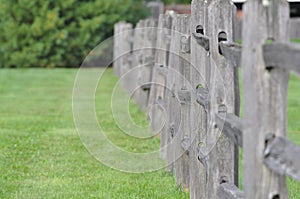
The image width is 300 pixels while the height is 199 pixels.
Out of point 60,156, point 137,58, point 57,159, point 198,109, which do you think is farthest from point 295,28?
point 198,109

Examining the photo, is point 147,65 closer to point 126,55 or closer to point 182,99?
point 182,99

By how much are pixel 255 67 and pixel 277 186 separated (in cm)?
59

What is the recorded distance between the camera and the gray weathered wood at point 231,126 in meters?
4.66

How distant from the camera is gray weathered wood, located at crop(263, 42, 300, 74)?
137 inches

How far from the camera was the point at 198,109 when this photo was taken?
642 cm

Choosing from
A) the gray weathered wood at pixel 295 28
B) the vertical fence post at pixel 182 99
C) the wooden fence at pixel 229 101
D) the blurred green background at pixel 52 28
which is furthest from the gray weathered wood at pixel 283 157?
the gray weathered wood at pixel 295 28

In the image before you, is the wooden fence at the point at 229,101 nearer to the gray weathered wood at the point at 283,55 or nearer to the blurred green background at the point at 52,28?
the gray weathered wood at the point at 283,55

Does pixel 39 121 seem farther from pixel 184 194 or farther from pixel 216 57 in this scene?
pixel 216 57

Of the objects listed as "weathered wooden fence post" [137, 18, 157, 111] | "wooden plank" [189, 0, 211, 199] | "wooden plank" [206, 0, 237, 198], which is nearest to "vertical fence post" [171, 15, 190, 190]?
"wooden plank" [189, 0, 211, 199]

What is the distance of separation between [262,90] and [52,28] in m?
25.2

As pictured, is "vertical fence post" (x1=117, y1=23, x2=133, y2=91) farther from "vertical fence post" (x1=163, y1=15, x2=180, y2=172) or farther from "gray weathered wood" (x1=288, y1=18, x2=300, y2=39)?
"gray weathered wood" (x1=288, y1=18, x2=300, y2=39)

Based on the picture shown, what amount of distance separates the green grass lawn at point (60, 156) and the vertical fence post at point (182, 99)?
198 millimetres

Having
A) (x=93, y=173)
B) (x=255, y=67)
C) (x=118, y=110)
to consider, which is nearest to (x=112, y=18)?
(x=118, y=110)

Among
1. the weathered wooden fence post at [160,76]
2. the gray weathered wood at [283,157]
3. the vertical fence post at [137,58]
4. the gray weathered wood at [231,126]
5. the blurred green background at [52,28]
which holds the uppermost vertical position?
the gray weathered wood at [283,157]
